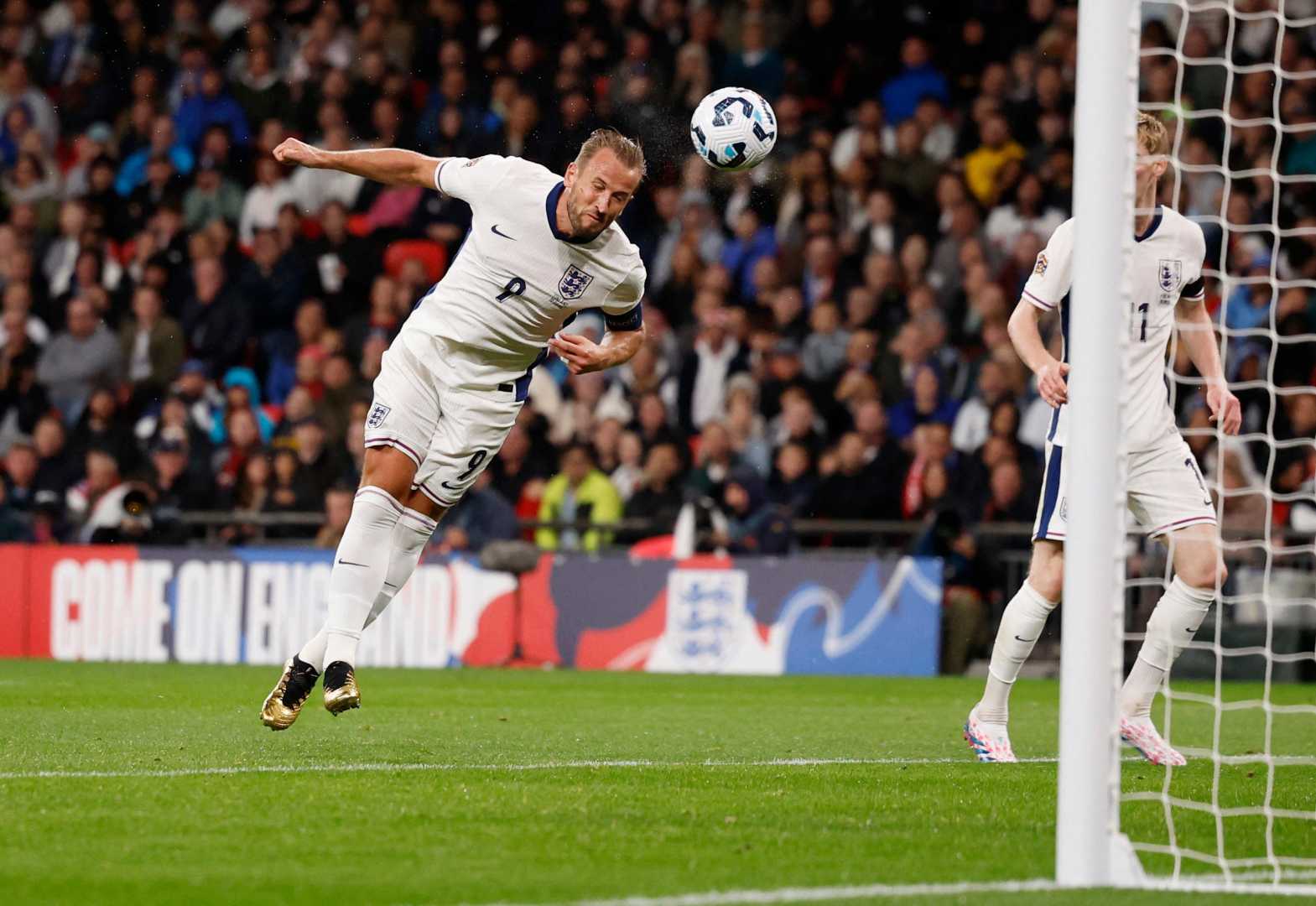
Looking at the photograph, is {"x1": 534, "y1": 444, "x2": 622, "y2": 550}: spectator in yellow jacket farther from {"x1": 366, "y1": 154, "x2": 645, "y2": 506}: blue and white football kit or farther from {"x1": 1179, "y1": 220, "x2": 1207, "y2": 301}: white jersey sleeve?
{"x1": 1179, "y1": 220, "x2": 1207, "y2": 301}: white jersey sleeve

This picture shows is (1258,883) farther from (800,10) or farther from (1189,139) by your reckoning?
(800,10)

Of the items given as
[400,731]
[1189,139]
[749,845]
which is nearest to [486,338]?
[400,731]

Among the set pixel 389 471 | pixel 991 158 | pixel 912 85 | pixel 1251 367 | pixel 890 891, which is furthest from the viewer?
pixel 912 85

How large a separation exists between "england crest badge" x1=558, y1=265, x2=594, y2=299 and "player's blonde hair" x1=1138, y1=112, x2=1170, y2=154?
2097 mm

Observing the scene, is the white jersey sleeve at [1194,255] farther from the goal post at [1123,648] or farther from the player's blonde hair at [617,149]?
the player's blonde hair at [617,149]

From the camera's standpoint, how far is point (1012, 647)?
25.0 ft

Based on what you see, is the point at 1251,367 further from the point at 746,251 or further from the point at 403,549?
the point at 403,549

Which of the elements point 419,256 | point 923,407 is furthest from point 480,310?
point 419,256

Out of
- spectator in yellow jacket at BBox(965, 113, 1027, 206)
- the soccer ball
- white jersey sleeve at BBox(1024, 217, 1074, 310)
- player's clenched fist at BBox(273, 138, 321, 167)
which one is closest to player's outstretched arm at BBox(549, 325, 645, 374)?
player's clenched fist at BBox(273, 138, 321, 167)

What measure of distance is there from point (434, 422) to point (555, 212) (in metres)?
0.91

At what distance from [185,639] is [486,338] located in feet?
25.7

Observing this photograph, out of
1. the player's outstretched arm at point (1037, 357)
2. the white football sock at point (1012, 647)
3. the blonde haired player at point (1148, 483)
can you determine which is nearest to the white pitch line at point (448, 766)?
the white football sock at point (1012, 647)

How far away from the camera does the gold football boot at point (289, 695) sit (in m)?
7.04

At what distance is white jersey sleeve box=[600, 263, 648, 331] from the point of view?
25.6 ft
